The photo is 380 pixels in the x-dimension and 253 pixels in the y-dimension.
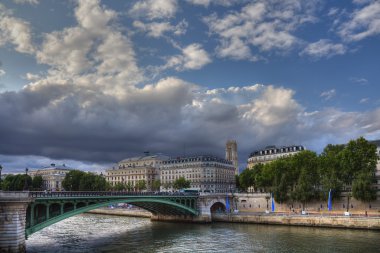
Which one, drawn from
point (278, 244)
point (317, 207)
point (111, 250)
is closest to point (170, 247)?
point (111, 250)

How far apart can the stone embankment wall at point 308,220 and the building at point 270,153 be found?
262 feet

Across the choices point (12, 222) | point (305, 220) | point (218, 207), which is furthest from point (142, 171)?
point (12, 222)

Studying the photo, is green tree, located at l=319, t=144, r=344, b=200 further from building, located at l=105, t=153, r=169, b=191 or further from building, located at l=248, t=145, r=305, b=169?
building, located at l=105, t=153, r=169, b=191

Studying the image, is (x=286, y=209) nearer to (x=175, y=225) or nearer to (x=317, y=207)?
(x=317, y=207)

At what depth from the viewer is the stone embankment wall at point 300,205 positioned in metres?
77.4

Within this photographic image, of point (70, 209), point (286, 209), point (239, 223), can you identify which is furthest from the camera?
point (286, 209)

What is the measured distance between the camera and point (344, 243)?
5150cm

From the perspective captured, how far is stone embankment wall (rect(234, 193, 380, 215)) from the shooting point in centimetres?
7738

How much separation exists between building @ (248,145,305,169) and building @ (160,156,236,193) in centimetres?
1304

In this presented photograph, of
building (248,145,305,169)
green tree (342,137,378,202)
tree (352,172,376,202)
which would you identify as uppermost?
building (248,145,305,169)

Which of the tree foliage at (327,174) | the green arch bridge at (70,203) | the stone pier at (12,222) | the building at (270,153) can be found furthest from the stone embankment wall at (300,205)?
the building at (270,153)

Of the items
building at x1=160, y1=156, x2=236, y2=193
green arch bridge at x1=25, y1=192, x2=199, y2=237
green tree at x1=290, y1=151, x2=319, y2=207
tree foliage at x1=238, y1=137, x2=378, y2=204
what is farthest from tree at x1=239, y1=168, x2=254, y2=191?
green arch bridge at x1=25, y1=192, x2=199, y2=237

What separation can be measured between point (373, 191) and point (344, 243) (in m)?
28.1

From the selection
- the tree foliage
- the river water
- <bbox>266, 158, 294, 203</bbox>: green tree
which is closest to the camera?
the river water
